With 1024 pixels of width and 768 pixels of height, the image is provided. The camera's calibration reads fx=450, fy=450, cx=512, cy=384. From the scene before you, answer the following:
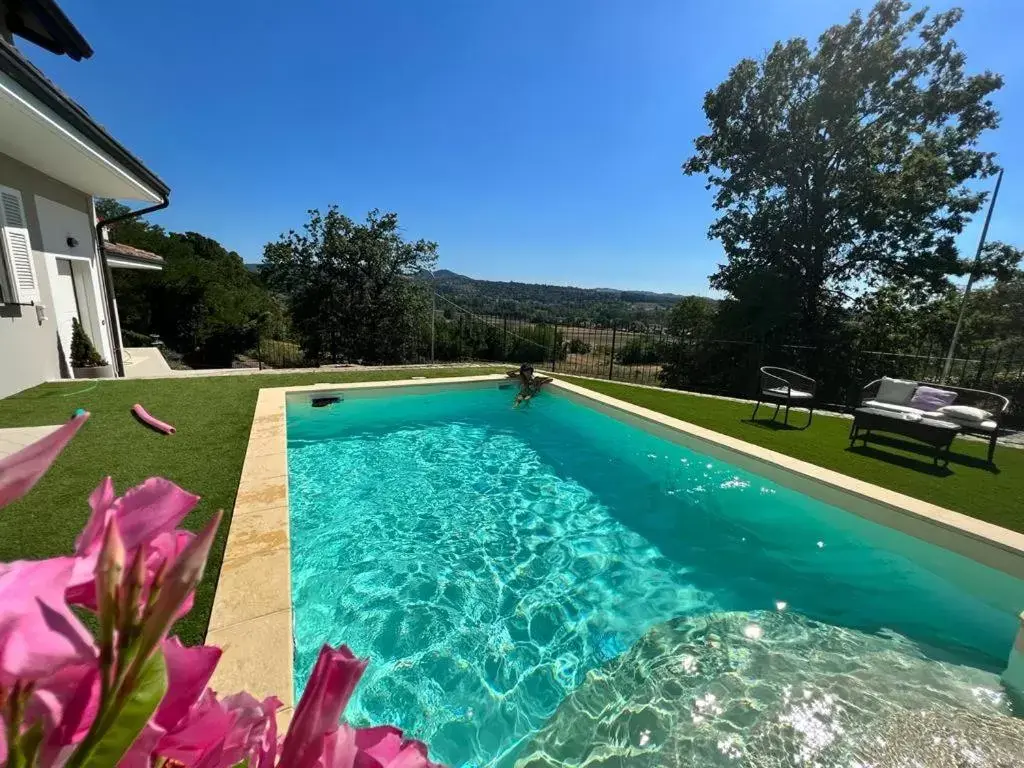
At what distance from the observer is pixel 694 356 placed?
15.7 m

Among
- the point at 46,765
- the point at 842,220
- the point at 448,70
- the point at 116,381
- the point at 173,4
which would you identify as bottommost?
the point at 116,381

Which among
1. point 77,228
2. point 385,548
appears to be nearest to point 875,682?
point 385,548

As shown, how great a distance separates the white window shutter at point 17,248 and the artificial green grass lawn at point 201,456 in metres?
1.47

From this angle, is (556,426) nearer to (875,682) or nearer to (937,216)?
(875,682)

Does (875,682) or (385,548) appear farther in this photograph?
(385,548)

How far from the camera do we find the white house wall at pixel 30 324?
6.21m

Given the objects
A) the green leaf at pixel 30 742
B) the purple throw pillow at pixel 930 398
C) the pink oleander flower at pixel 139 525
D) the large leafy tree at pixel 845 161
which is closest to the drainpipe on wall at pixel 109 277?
the pink oleander flower at pixel 139 525

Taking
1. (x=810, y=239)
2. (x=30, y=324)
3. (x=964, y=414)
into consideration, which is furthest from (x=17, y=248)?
(x=810, y=239)

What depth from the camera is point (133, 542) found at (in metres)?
0.38

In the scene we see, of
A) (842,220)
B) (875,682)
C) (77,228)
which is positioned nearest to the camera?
(875,682)

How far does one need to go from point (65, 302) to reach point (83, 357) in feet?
3.32

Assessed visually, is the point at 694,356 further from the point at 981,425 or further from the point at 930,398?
the point at 981,425

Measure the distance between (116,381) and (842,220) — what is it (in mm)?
19378

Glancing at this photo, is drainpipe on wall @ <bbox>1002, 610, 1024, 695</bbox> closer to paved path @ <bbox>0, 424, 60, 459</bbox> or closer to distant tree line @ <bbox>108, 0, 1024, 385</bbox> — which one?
paved path @ <bbox>0, 424, 60, 459</bbox>
